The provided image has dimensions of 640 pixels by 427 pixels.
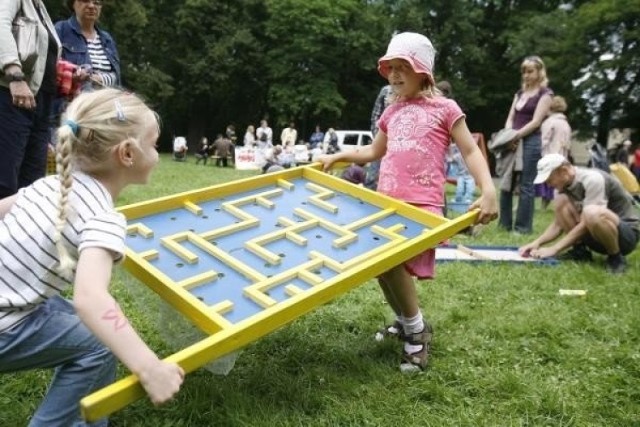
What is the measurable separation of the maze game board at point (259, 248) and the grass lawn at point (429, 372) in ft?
0.99

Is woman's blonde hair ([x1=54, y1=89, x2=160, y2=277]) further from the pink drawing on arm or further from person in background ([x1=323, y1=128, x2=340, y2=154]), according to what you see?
person in background ([x1=323, y1=128, x2=340, y2=154])

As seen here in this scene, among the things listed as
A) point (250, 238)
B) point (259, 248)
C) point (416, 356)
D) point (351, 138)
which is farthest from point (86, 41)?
point (351, 138)

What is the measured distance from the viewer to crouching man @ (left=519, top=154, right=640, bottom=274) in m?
4.49

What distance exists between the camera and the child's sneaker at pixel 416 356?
2.59 metres

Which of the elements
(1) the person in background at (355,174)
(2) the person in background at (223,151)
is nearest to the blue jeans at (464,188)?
(1) the person in background at (355,174)

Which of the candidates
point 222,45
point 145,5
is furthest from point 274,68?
point 145,5

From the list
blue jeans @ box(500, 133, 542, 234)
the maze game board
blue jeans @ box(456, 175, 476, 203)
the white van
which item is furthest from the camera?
the white van

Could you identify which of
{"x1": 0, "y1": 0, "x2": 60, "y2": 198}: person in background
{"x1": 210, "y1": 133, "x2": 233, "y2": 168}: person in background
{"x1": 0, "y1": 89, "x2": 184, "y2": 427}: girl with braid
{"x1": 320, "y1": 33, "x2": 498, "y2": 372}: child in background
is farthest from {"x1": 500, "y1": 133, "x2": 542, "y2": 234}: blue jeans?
{"x1": 210, "y1": 133, "x2": 233, "y2": 168}: person in background

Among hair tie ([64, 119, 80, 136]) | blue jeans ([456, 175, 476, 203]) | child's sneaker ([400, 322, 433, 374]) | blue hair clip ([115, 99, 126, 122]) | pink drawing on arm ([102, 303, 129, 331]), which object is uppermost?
blue hair clip ([115, 99, 126, 122])

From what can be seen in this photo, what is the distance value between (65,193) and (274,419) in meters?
1.14

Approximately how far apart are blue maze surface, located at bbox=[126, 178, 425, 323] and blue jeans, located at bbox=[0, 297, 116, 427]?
390 millimetres

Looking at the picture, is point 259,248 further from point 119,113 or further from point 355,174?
point 355,174

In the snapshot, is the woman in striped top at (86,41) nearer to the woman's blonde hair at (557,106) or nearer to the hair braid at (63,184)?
the hair braid at (63,184)

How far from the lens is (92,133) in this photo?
1581mm
